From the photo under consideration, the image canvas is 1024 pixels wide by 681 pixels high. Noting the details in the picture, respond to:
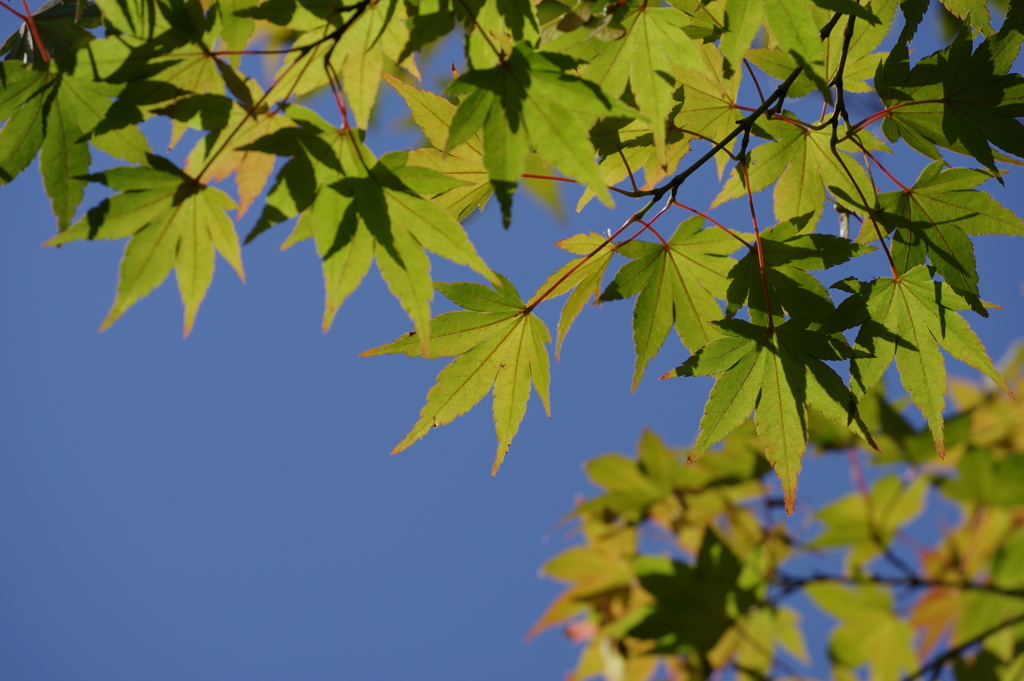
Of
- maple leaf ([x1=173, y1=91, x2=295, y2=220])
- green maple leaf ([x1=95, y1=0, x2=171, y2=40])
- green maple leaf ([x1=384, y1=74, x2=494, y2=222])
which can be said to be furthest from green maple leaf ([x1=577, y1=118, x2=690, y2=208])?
green maple leaf ([x1=95, y1=0, x2=171, y2=40])

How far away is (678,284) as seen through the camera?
38.3 inches

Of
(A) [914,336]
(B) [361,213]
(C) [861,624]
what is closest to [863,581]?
(C) [861,624]

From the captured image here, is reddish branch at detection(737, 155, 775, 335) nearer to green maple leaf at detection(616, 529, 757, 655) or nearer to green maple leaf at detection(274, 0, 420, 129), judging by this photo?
green maple leaf at detection(274, 0, 420, 129)

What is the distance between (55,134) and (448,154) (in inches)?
19.4

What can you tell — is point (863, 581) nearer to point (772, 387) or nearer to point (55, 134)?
point (772, 387)

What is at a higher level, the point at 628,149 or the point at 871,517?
the point at 628,149

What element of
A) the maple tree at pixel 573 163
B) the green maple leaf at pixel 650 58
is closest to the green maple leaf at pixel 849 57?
the maple tree at pixel 573 163

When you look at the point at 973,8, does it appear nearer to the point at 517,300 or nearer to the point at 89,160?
the point at 517,300

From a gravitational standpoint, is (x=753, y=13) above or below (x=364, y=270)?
above

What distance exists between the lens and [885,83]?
0.91 metres

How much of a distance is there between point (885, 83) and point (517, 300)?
2.07 ft

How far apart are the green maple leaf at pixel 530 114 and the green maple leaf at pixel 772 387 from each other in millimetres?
343

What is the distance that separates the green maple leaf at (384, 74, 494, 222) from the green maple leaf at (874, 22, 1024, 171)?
61 cm

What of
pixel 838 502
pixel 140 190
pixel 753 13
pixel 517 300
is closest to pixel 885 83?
pixel 753 13
